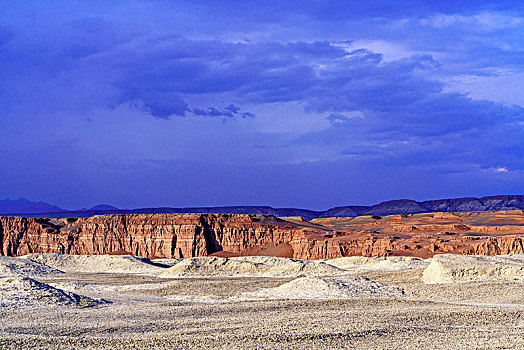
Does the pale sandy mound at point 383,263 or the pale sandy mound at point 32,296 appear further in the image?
the pale sandy mound at point 383,263

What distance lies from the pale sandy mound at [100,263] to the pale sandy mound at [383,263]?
2027 cm

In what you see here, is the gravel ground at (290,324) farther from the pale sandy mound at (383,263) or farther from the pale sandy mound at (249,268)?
the pale sandy mound at (383,263)

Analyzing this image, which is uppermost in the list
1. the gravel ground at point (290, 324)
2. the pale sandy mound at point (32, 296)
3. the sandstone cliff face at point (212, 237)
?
the sandstone cliff face at point (212, 237)

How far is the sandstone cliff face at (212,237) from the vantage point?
263ft

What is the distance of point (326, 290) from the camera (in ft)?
123

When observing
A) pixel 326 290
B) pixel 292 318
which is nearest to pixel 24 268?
pixel 326 290

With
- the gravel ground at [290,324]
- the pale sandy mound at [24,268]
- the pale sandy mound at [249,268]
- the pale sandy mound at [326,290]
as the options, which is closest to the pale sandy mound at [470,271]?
the gravel ground at [290,324]

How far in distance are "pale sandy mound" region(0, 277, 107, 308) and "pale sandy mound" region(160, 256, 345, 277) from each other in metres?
22.7

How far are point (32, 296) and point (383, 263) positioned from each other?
3941cm

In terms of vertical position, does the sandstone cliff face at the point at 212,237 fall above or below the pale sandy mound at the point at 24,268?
above

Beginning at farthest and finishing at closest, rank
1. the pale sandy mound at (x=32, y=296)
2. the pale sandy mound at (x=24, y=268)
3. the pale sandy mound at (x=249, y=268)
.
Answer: the pale sandy mound at (x=24, y=268) → the pale sandy mound at (x=249, y=268) → the pale sandy mound at (x=32, y=296)

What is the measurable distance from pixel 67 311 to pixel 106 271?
3950cm

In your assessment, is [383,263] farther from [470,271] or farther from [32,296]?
[32,296]

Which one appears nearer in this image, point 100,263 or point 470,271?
point 470,271
